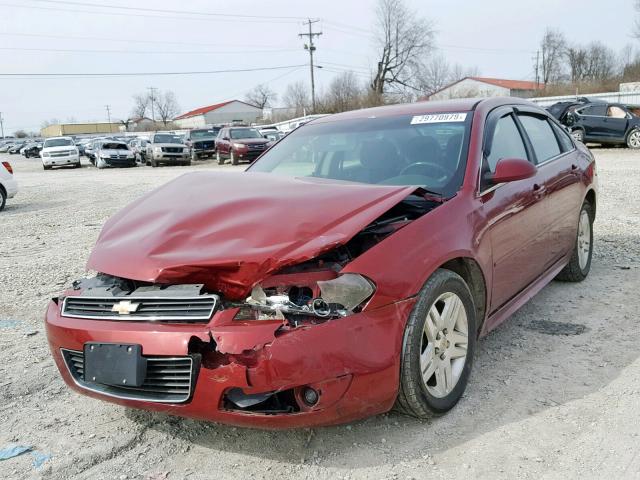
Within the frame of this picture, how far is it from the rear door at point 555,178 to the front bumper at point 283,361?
2.02 metres

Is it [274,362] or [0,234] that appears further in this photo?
[0,234]

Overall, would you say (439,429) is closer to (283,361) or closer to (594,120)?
(283,361)

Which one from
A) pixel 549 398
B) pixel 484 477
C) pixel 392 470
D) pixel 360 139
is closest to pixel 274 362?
pixel 392 470

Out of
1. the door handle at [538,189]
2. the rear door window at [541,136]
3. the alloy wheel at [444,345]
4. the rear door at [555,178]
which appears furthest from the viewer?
the rear door window at [541,136]

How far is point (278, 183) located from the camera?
11.0ft

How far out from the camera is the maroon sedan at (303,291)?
2383 mm

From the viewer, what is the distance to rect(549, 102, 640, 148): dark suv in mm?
19797

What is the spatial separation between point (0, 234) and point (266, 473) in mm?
8559

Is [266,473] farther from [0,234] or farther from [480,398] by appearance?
[0,234]

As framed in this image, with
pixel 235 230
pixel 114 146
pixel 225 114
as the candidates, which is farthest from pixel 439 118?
pixel 225 114

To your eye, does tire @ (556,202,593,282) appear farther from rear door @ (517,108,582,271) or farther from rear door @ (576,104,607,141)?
rear door @ (576,104,607,141)

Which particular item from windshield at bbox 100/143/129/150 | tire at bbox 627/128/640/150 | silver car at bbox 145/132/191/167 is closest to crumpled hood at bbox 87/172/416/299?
tire at bbox 627/128/640/150

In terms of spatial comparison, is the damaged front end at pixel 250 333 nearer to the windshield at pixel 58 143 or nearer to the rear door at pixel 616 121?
the rear door at pixel 616 121

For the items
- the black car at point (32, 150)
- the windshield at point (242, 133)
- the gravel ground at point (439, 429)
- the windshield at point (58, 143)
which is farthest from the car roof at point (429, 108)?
the black car at point (32, 150)
